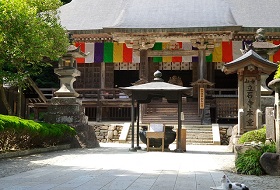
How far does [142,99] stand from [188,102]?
→ 8.43 m

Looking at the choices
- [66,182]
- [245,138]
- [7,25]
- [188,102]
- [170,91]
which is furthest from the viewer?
[188,102]

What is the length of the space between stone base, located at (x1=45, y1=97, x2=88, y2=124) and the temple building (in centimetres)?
530

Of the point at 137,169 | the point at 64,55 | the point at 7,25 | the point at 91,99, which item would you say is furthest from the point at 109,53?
the point at 137,169

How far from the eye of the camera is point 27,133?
12164 mm

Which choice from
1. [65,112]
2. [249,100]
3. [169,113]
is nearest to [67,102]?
[65,112]

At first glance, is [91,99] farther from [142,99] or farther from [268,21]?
[268,21]

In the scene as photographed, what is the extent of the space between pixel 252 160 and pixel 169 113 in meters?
13.2

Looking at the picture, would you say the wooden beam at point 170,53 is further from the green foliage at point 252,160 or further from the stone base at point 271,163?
the stone base at point 271,163

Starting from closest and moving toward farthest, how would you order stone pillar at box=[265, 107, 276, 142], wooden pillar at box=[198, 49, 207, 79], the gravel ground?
the gravel ground
stone pillar at box=[265, 107, 276, 142]
wooden pillar at box=[198, 49, 207, 79]

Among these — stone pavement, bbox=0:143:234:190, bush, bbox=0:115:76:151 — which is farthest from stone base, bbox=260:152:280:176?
bush, bbox=0:115:76:151

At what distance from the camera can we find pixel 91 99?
23844 millimetres

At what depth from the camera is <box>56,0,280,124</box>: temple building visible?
2206 cm

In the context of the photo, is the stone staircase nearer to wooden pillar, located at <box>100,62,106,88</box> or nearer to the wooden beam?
the wooden beam

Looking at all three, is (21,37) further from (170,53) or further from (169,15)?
(169,15)
